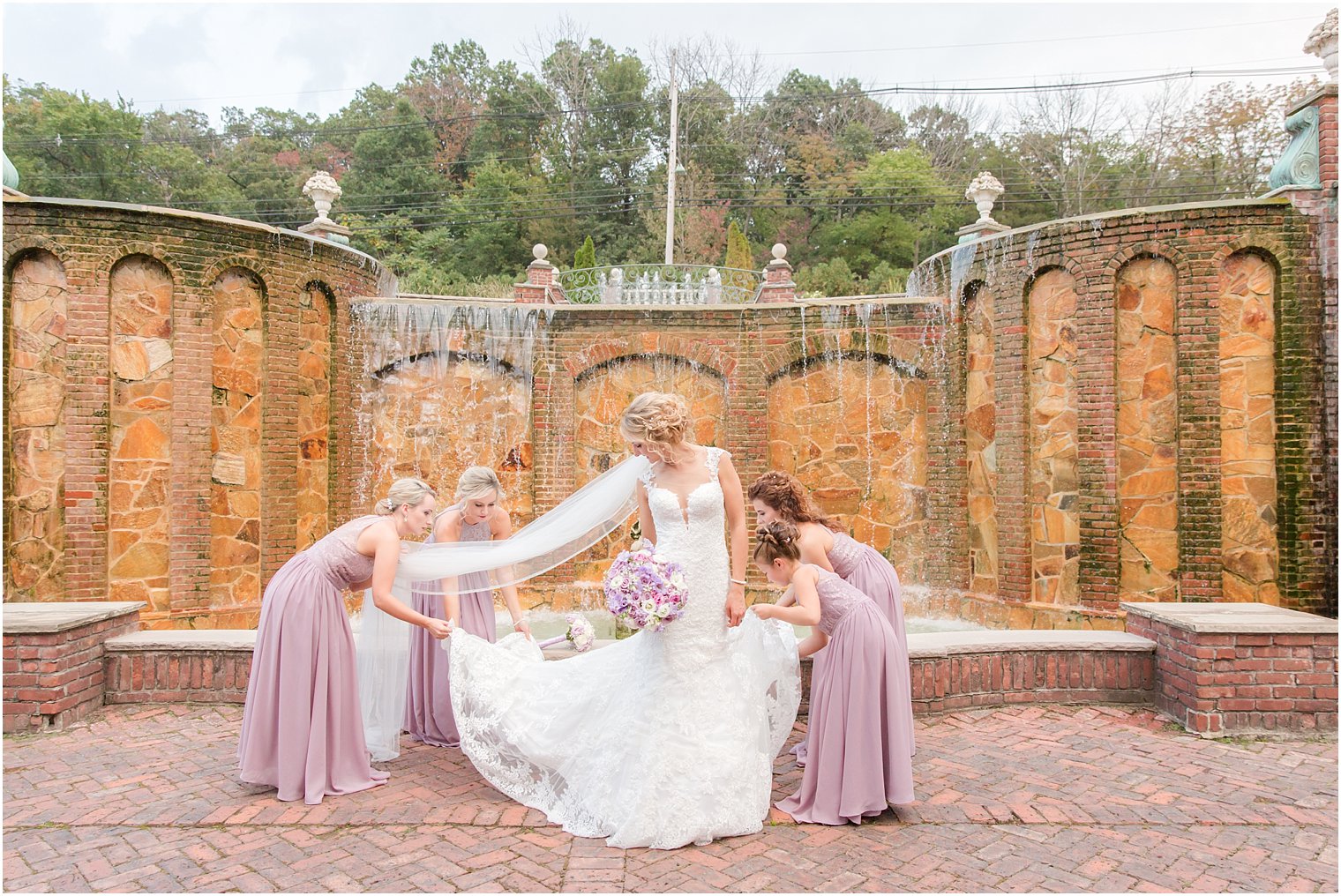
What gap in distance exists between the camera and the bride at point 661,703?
408 centimetres

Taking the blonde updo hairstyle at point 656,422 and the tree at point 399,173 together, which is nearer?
the blonde updo hairstyle at point 656,422

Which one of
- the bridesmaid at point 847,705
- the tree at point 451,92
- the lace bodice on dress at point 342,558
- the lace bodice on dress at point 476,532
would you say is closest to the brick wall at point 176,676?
the lace bodice on dress at point 342,558

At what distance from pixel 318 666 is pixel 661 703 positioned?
1867 millimetres

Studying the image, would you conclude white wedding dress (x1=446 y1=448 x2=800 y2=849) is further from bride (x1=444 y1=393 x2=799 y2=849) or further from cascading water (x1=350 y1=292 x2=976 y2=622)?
cascading water (x1=350 y1=292 x2=976 y2=622)

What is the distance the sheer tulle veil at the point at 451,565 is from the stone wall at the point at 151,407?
511 cm

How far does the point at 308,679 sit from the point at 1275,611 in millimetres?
6145

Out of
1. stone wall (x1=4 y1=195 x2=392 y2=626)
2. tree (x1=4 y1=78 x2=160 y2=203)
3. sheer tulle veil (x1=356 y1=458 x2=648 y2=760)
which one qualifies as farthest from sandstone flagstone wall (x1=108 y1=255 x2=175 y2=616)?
tree (x1=4 y1=78 x2=160 y2=203)

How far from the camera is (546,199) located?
32156mm

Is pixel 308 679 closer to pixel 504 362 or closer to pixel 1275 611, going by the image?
pixel 1275 611

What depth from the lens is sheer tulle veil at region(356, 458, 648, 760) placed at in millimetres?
4965

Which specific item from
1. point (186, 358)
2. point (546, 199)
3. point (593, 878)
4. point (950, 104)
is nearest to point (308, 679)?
point (593, 878)

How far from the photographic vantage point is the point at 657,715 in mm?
4195

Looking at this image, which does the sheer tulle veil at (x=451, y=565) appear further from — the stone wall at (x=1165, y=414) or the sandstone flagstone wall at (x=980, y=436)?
the sandstone flagstone wall at (x=980, y=436)

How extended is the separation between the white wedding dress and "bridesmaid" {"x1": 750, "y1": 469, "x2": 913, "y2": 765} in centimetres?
30
